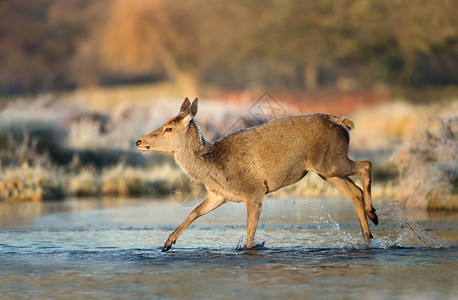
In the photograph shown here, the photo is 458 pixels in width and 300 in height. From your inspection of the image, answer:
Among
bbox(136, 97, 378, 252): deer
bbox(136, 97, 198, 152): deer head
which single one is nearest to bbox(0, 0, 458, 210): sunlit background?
bbox(136, 97, 378, 252): deer

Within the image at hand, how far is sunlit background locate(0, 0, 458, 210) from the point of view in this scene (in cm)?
2098

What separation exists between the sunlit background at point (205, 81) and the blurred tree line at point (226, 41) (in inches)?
3.9

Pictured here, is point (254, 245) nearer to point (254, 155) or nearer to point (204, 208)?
point (204, 208)

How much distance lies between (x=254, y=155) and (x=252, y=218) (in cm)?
91

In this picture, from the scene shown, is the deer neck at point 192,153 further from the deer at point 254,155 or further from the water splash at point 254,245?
the water splash at point 254,245

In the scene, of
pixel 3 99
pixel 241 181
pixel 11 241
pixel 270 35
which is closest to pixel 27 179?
pixel 11 241

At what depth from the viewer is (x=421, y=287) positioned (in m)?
8.79

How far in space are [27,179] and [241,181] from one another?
9622 millimetres

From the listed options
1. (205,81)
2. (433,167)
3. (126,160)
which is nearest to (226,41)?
(205,81)

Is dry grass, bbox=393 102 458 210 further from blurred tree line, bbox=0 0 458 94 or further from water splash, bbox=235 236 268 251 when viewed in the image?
blurred tree line, bbox=0 0 458 94

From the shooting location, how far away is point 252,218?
12102mm

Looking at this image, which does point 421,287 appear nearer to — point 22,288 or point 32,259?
point 22,288

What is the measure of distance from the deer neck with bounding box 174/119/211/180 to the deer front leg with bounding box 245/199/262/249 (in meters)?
0.85

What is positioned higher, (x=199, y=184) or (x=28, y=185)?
(x=28, y=185)
